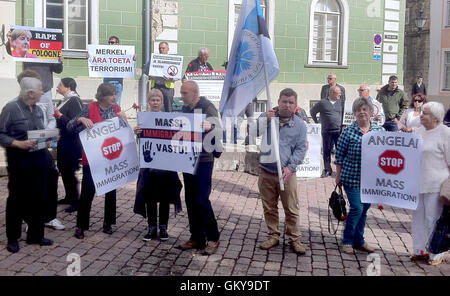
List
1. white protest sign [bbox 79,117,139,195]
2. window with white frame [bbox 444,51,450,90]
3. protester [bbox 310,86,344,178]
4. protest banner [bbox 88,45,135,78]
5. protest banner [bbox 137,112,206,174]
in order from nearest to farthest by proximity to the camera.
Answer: protest banner [bbox 137,112,206,174] < white protest sign [bbox 79,117,139,195] < protester [bbox 310,86,344,178] < protest banner [bbox 88,45,135,78] < window with white frame [bbox 444,51,450,90]

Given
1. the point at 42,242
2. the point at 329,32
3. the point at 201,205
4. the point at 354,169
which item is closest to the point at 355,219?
the point at 354,169

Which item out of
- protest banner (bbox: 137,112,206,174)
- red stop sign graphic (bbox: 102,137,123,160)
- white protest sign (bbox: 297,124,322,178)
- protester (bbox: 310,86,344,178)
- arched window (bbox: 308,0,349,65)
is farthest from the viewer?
arched window (bbox: 308,0,349,65)

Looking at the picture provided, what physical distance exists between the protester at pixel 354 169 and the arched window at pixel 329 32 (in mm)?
12685

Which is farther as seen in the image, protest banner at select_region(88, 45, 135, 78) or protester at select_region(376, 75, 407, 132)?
protester at select_region(376, 75, 407, 132)

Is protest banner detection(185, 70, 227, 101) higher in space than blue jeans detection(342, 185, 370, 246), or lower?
higher

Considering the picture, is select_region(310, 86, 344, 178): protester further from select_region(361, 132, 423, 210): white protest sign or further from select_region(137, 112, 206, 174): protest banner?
select_region(137, 112, 206, 174): protest banner

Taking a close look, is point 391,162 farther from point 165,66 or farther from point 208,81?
point 165,66

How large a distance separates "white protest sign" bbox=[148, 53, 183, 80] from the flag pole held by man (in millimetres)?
5900

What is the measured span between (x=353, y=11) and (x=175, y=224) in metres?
13.9

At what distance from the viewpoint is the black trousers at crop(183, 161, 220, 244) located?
6281 millimetres

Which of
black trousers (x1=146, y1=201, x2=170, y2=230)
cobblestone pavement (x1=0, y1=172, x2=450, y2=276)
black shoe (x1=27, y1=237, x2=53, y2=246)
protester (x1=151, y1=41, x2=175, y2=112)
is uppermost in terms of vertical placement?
protester (x1=151, y1=41, x2=175, y2=112)

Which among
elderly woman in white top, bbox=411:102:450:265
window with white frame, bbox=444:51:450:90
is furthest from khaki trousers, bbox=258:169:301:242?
window with white frame, bbox=444:51:450:90

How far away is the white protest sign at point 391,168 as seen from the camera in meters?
6.03
